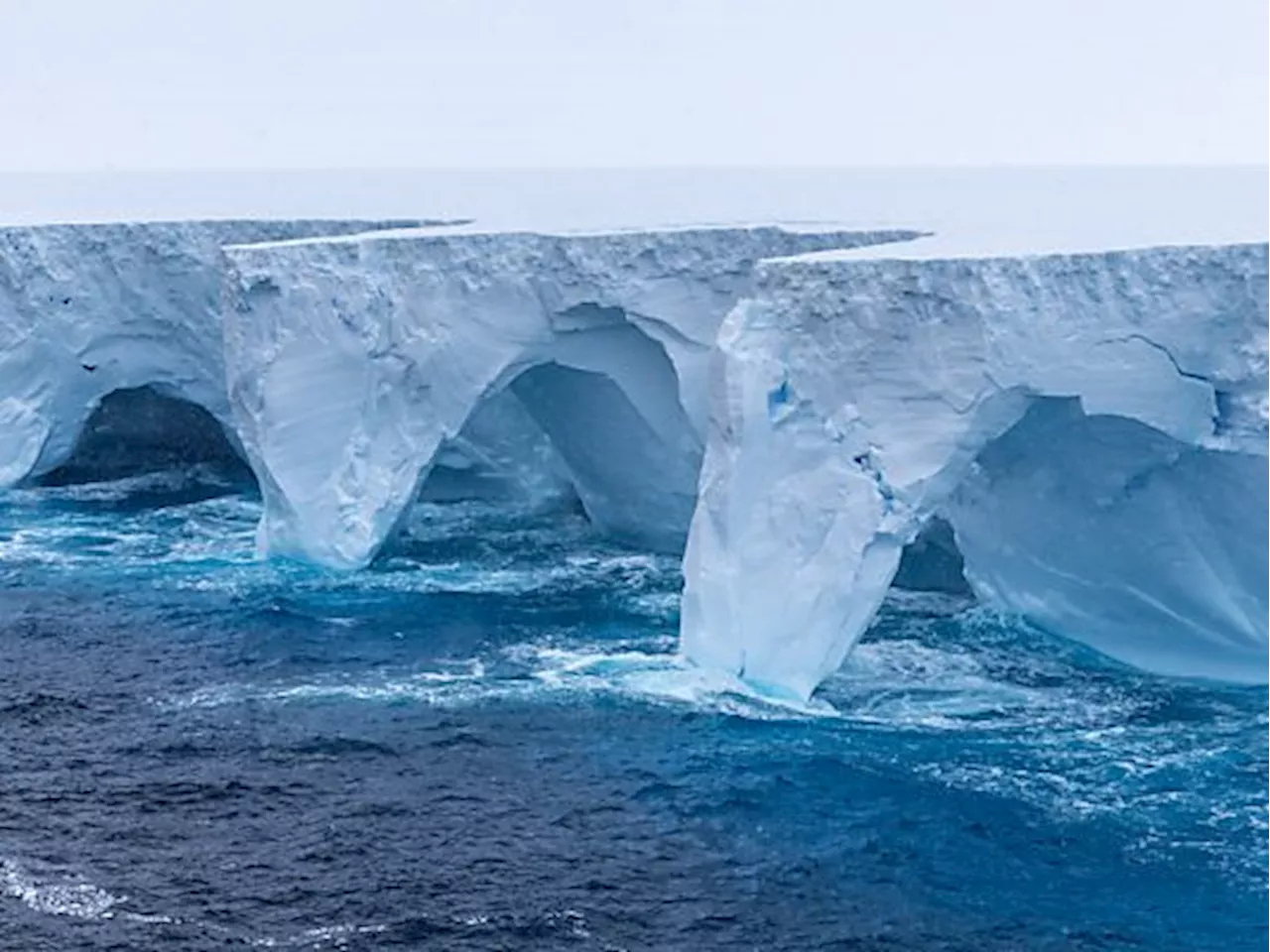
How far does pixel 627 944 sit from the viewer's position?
425 inches

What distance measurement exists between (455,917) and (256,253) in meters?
9.76

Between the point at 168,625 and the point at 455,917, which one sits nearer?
the point at 455,917

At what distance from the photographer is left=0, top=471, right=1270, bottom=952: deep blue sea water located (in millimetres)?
11242

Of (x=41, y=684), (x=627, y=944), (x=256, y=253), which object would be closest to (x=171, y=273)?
(x=256, y=253)

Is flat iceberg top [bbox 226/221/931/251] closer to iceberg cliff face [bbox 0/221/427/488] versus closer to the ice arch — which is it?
iceberg cliff face [bbox 0/221/427/488]

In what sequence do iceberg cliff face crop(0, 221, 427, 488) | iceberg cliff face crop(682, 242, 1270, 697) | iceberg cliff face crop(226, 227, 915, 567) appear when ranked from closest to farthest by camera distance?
iceberg cliff face crop(682, 242, 1270, 697) < iceberg cliff face crop(226, 227, 915, 567) < iceberg cliff face crop(0, 221, 427, 488)

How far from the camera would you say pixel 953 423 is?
15.3 meters

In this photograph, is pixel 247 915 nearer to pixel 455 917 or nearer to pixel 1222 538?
pixel 455 917

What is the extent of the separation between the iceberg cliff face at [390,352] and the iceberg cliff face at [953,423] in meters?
3.50

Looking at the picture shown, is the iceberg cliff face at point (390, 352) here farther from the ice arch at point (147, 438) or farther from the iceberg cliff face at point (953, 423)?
the ice arch at point (147, 438)

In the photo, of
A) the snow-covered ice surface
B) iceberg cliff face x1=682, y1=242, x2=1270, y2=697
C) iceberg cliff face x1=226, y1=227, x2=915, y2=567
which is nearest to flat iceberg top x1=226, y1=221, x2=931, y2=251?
iceberg cliff face x1=226, y1=227, x2=915, y2=567

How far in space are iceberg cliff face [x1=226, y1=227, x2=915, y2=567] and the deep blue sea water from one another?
3.69ft

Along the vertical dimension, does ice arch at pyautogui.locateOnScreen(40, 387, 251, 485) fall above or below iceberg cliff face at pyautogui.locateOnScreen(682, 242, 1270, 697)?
below

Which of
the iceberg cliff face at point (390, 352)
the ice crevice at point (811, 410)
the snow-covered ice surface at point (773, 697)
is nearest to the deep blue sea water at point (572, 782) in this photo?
the snow-covered ice surface at point (773, 697)
